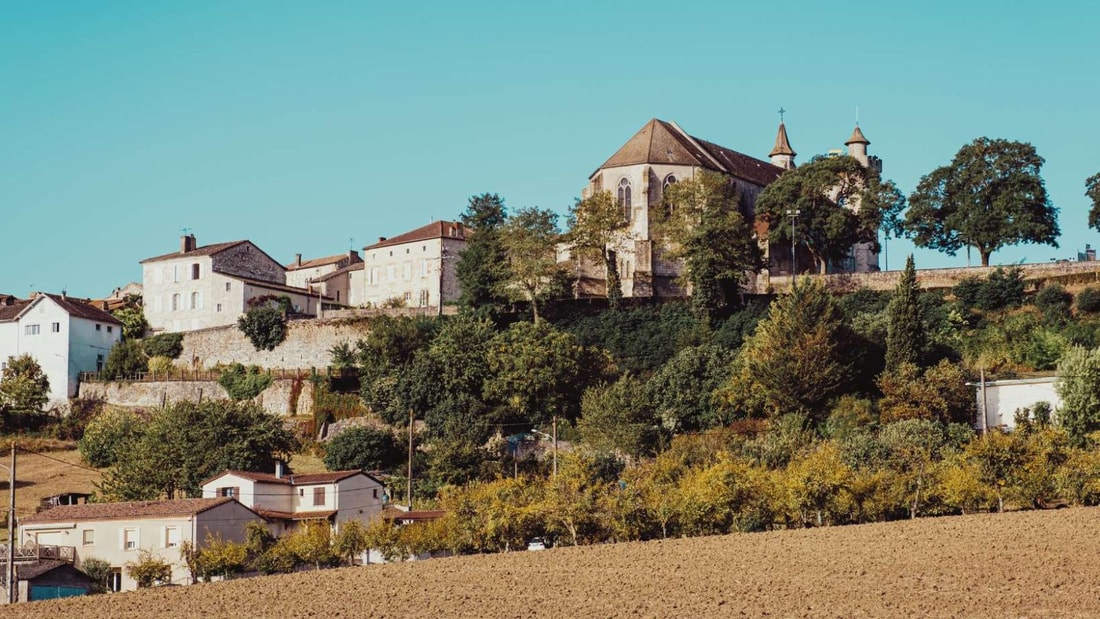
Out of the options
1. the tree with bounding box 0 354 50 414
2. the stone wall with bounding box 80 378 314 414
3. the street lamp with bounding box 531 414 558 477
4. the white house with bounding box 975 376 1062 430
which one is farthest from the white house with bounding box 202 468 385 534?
the white house with bounding box 975 376 1062 430

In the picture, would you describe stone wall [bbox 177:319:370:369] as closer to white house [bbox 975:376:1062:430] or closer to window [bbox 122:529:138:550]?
window [bbox 122:529:138:550]

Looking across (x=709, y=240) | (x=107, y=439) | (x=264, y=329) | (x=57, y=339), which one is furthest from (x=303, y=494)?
(x=57, y=339)

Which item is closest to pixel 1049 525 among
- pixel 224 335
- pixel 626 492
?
pixel 626 492

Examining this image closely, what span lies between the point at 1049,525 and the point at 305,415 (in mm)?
37003

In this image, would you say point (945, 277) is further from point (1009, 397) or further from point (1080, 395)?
point (1080, 395)

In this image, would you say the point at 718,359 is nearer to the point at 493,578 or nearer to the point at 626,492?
the point at 626,492

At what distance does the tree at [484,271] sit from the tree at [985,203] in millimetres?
19306

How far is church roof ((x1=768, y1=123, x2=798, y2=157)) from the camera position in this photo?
105 meters

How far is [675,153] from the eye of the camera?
86062 mm

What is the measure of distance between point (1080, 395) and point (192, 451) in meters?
32.9

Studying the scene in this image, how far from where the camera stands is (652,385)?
216ft

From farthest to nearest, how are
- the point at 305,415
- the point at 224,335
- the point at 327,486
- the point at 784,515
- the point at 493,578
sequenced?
the point at 224,335 < the point at 305,415 < the point at 327,486 < the point at 784,515 < the point at 493,578

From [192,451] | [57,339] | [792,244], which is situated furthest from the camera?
[792,244]

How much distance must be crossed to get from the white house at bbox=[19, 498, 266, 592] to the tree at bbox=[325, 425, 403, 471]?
9912mm
